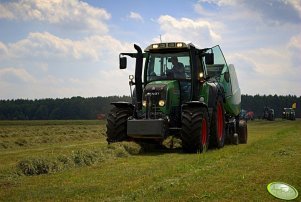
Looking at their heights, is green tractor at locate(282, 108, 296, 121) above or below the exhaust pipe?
below

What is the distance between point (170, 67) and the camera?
45.9ft

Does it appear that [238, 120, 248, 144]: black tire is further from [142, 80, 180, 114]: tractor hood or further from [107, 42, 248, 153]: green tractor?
[142, 80, 180, 114]: tractor hood

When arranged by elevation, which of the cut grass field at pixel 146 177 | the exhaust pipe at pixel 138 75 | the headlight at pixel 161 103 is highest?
the exhaust pipe at pixel 138 75

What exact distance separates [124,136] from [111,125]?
502mm

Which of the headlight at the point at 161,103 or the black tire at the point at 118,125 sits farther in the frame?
the black tire at the point at 118,125

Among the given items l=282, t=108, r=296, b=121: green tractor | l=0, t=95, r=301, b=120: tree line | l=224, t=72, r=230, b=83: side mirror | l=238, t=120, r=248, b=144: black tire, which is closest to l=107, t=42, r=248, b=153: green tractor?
l=224, t=72, r=230, b=83: side mirror

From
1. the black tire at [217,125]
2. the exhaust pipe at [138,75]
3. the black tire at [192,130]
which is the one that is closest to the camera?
the black tire at [192,130]

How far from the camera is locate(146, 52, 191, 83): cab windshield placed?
13.9 m

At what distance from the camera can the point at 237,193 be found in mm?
6504

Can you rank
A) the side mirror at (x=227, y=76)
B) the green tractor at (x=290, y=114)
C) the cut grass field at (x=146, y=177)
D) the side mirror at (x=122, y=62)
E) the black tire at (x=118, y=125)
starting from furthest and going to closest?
the green tractor at (x=290, y=114) < the side mirror at (x=227, y=76) < the side mirror at (x=122, y=62) < the black tire at (x=118, y=125) < the cut grass field at (x=146, y=177)

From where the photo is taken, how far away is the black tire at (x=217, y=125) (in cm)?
1442

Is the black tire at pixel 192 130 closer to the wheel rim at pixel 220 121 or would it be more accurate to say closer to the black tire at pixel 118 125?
the black tire at pixel 118 125

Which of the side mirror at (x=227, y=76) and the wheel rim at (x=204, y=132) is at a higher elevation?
the side mirror at (x=227, y=76)

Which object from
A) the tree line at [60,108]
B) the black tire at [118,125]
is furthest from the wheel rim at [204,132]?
the tree line at [60,108]
